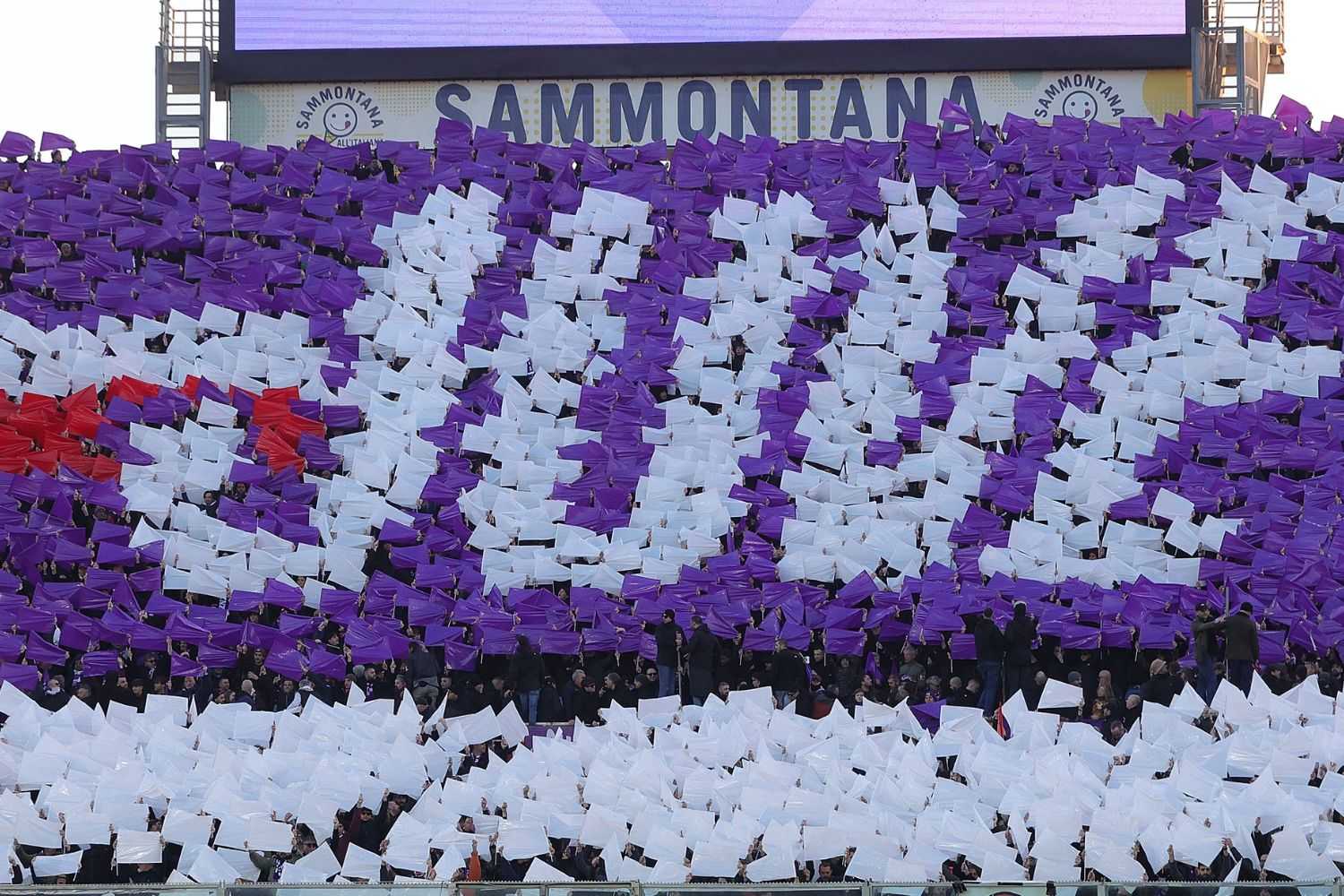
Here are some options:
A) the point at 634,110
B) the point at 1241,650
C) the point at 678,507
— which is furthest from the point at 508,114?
the point at 1241,650

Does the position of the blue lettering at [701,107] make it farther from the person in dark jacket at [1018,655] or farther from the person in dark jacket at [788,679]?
the person in dark jacket at [1018,655]

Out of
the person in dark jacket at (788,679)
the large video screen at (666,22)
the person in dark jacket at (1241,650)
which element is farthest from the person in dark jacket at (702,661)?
the large video screen at (666,22)

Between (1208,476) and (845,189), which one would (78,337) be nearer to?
(845,189)

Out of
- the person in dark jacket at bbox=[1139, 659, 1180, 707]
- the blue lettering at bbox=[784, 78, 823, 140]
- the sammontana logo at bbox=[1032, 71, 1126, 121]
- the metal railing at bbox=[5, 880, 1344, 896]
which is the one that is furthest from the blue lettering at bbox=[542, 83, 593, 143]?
the metal railing at bbox=[5, 880, 1344, 896]

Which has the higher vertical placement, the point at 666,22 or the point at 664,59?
the point at 666,22

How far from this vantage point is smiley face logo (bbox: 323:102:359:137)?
1207 inches

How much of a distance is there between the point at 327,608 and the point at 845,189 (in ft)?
26.5

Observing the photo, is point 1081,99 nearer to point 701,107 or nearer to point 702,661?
point 701,107

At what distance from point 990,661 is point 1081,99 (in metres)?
10.8

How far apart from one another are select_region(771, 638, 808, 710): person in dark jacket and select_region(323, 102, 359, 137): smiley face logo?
11354 millimetres

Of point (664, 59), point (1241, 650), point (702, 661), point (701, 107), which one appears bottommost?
point (702, 661)

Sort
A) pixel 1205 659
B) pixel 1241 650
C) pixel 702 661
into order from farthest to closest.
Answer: pixel 702 661 → pixel 1205 659 → pixel 1241 650

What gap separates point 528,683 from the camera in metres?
21.9

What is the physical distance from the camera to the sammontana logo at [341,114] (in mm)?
30656
